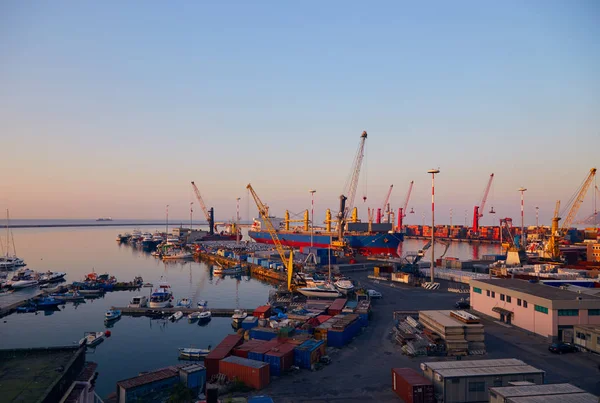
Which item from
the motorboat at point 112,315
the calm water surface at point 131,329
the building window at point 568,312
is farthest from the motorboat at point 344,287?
the motorboat at point 112,315

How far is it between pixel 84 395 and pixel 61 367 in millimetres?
716

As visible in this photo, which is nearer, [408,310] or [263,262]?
[408,310]

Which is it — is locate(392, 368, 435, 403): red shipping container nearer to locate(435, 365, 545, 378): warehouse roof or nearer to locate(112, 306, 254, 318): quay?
locate(435, 365, 545, 378): warehouse roof

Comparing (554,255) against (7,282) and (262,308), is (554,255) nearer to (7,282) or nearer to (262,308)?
(262,308)

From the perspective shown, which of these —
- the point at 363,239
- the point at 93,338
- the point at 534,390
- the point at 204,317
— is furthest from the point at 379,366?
the point at 363,239

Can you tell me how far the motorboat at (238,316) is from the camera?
65.0 ft

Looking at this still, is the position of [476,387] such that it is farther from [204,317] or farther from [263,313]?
[204,317]

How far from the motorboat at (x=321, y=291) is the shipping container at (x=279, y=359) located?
35.8ft

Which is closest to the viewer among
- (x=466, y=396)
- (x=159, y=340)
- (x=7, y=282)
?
(x=466, y=396)

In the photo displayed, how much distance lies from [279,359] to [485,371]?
537cm

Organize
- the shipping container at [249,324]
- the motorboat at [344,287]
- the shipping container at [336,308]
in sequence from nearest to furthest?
the shipping container at [249,324], the shipping container at [336,308], the motorboat at [344,287]

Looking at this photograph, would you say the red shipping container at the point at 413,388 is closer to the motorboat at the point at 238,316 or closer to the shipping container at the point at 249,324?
the shipping container at the point at 249,324

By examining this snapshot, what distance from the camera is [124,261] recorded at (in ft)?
164

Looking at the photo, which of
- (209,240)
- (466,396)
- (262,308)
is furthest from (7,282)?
(209,240)
